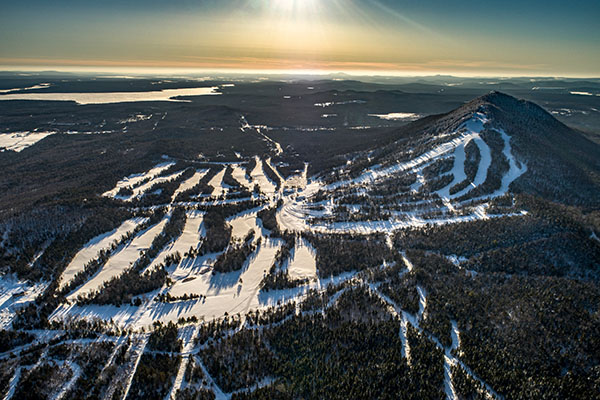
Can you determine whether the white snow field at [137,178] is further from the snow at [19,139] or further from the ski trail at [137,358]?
the snow at [19,139]

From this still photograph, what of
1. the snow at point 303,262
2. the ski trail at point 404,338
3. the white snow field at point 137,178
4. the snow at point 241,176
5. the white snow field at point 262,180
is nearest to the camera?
the ski trail at point 404,338

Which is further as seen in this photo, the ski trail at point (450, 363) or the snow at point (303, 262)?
the snow at point (303, 262)

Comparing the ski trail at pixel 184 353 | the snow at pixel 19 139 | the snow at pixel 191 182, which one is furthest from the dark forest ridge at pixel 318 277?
the snow at pixel 19 139

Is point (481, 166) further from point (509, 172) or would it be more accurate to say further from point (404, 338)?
point (404, 338)

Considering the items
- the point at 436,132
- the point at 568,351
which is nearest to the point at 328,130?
A: the point at 436,132

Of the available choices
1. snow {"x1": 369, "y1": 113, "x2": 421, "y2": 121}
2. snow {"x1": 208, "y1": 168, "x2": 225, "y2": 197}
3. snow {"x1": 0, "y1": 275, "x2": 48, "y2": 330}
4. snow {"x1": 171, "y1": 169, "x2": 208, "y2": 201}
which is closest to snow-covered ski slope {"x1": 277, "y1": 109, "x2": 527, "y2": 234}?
snow {"x1": 208, "y1": 168, "x2": 225, "y2": 197}

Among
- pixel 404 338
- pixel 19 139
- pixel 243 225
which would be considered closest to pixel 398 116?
pixel 243 225
